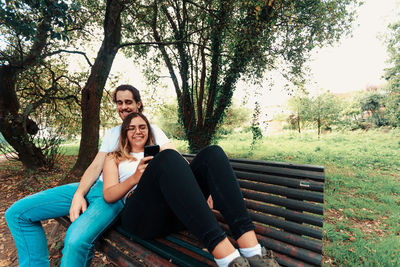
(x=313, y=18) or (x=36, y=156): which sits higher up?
(x=313, y=18)

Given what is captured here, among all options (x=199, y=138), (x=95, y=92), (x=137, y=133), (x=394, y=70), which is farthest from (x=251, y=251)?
(x=394, y=70)

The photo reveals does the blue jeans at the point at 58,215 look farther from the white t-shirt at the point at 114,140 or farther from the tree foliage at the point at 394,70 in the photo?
the tree foliage at the point at 394,70

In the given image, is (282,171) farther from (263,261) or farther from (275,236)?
(263,261)

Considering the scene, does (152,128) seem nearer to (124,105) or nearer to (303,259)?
(124,105)

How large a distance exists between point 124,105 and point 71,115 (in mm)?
6830

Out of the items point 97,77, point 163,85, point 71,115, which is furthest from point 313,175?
point 71,115

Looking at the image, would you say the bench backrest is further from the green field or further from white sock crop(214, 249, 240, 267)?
the green field

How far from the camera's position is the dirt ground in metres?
2.55

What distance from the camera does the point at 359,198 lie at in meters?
4.42

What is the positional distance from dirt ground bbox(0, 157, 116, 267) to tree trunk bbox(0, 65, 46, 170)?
0.67 meters

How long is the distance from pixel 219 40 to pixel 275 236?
5.91 meters

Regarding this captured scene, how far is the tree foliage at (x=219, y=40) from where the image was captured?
5.09 metres

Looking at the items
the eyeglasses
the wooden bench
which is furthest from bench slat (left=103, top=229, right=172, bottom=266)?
the eyeglasses

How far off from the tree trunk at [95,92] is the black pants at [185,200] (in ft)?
13.0
